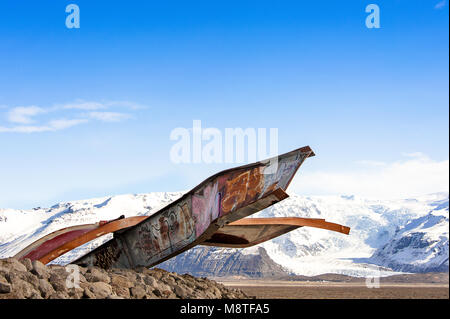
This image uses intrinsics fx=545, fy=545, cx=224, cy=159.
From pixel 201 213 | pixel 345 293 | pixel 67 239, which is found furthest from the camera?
A: pixel 345 293

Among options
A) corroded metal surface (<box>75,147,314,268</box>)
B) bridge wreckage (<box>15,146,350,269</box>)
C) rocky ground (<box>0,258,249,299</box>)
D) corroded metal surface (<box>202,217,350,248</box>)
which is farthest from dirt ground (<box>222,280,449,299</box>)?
rocky ground (<box>0,258,249,299</box>)

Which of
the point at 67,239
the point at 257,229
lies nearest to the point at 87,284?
the point at 67,239

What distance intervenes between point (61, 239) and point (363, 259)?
192 m

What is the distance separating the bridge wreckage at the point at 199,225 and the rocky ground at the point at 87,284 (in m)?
0.94

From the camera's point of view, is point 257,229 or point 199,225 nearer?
point 199,225

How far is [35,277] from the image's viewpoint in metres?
10.9

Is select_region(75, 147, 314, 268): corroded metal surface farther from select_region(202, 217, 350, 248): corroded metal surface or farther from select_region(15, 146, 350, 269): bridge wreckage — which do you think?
select_region(202, 217, 350, 248): corroded metal surface

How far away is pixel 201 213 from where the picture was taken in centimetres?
1303

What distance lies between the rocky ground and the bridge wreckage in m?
0.94

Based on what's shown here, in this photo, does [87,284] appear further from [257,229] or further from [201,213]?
[257,229]

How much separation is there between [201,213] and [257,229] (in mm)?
3478

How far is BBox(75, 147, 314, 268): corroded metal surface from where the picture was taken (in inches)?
461
